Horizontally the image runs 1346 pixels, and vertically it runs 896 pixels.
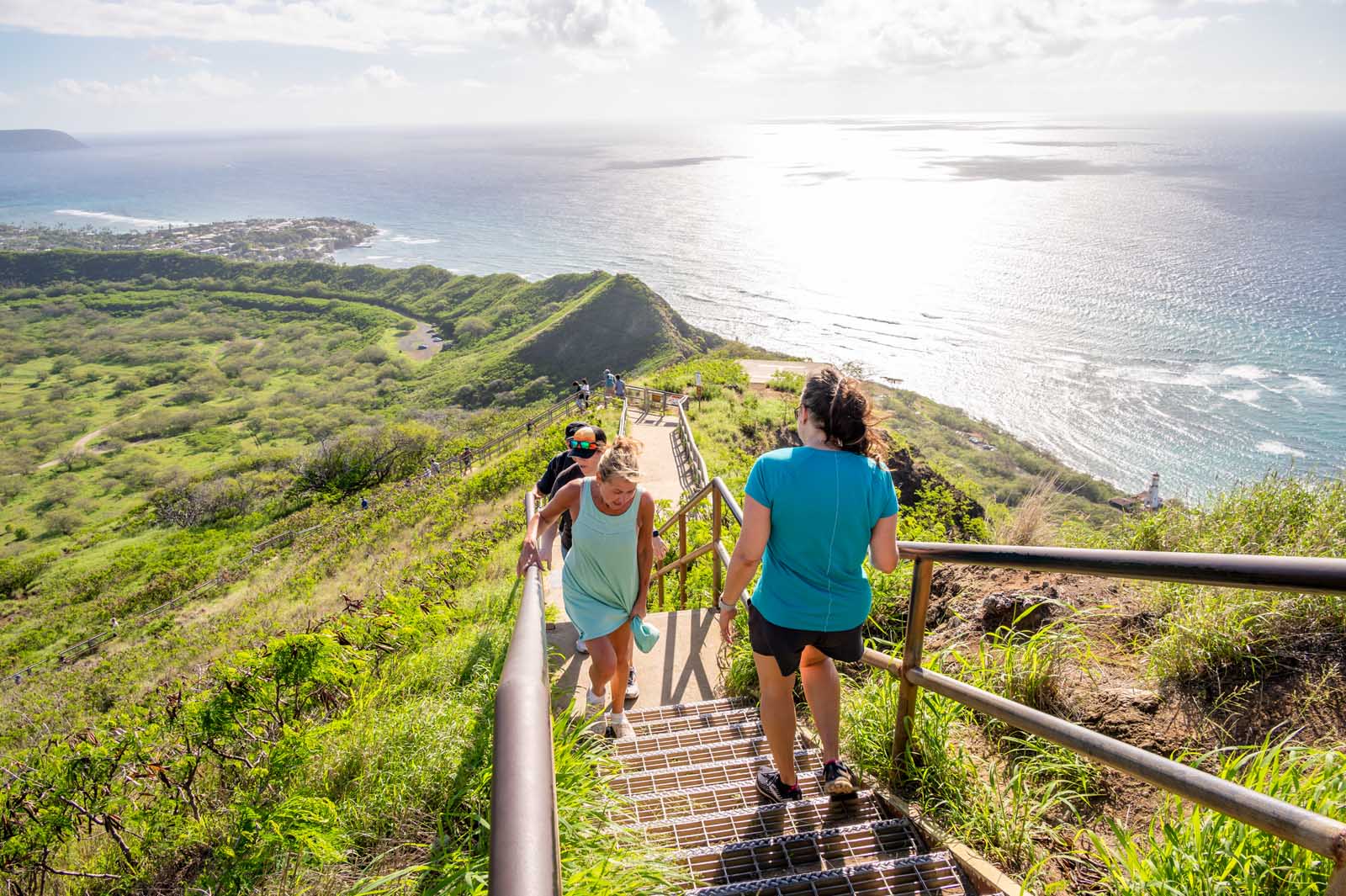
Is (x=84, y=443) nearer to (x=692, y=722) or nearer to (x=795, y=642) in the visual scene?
(x=692, y=722)

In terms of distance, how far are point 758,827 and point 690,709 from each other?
1420mm

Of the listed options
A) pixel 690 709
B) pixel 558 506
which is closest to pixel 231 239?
Result: pixel 558 506

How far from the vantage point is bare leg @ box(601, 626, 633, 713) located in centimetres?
358

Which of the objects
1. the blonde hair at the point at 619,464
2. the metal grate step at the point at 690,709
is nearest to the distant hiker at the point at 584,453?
the metal grate step at the point at 690,709

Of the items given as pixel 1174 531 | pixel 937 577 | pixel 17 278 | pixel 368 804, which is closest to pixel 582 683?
pixel 368 804

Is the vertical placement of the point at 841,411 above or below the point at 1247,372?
above

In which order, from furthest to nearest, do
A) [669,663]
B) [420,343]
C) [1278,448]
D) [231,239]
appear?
1. [231,239]
2. [420,343]
3. [1278,448]
4. [669,663]

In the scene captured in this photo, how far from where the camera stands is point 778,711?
9.04ft

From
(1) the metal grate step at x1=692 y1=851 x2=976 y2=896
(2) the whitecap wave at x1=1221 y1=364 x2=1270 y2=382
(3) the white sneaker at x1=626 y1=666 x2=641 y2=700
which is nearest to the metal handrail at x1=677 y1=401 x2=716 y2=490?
(3) the white sneaker at x1=626 y1=666 x2=641 y2=700

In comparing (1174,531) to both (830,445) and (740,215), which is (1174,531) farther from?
(740,215)

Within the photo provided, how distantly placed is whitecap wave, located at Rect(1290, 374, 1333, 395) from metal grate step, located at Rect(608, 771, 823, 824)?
52446mm

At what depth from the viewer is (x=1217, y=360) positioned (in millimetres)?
47219

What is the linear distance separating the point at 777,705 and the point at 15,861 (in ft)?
12.9

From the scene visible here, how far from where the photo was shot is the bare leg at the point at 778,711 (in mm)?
2742
